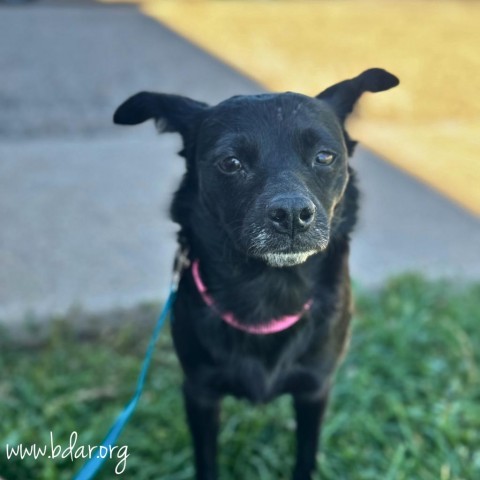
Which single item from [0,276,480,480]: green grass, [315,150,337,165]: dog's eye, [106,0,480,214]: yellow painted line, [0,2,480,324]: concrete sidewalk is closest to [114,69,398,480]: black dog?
[315,150,337,165]: dog's eye

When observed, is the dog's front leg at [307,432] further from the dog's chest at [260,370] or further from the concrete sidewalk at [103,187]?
the concrete sidewalk at [103,187]

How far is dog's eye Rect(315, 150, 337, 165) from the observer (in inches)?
83.0

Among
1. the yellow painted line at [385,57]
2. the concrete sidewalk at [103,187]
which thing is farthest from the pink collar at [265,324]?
the yellow painted line at [385,57]

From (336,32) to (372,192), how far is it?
3386 millimetres

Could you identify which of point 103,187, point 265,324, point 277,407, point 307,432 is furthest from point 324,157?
point 103,187

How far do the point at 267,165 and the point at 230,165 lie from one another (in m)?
0.11

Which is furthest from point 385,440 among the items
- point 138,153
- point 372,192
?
point 138,153

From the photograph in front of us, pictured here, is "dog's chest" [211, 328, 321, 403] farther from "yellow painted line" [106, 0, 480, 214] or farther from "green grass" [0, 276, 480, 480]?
"yellow painted line" [106, 0, 480, 214]

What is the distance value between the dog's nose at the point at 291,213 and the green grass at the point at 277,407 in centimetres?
109

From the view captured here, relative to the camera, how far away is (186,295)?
91.3 inches

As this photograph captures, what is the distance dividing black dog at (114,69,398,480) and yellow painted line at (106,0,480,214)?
Result: 2.56 metres

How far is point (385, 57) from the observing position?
6996 millimetres

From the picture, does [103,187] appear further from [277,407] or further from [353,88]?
[353,88]

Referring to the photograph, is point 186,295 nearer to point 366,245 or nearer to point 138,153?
point 366,245
